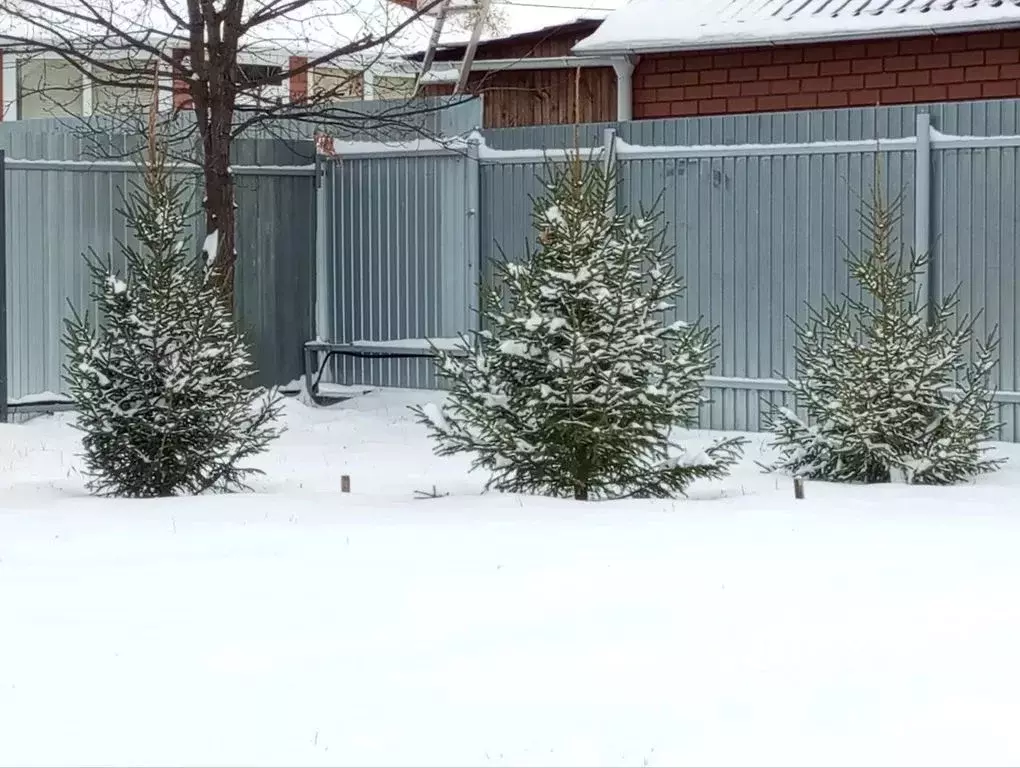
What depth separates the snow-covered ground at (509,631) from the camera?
498 centimetres

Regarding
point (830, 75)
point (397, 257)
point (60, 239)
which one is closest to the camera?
point (60, 239)

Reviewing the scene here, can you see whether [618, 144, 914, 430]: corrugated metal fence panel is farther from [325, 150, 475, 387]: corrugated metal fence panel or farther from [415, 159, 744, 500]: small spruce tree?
[415, 159, 744, 500]: small spruce tree

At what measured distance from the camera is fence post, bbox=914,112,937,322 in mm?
11367

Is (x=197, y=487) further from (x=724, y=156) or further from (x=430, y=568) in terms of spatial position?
(x=724, y=156)

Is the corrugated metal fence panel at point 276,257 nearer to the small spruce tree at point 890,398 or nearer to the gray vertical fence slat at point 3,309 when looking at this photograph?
the gray vertical fence slat at point 3,309

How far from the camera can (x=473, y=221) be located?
13742mm

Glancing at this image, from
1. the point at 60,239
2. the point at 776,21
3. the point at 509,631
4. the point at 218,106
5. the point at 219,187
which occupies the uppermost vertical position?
the point at 776,21

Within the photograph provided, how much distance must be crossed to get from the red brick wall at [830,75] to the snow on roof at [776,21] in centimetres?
29

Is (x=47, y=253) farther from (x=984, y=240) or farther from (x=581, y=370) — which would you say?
(x=984, y=240)

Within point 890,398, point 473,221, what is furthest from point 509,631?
point 473,221

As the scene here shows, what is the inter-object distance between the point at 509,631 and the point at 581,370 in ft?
10.6

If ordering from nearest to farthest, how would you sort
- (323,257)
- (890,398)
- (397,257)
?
(890,398) → (397,257) → (323,257)

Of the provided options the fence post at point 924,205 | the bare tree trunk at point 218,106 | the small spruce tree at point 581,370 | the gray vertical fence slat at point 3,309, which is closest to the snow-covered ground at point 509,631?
the small spruce tree at point 581,370

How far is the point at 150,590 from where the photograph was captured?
22.4ft
